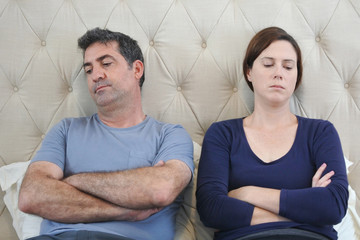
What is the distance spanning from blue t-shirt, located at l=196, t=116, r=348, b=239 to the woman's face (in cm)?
13

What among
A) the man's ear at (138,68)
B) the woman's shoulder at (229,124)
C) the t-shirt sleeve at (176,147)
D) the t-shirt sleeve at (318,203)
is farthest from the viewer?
the man's ear at (138,68)

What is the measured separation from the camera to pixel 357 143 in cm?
149

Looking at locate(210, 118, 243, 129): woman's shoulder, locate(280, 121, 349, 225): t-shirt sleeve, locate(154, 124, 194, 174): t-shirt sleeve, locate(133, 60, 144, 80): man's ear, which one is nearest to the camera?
locate(280, 121, 349, 225): t-shirt sleeve

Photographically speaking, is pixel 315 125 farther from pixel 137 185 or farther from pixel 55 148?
pixel 55 148

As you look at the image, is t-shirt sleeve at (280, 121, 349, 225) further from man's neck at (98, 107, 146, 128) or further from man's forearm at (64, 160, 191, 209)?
man's neck at (98, 107, 146, 128)

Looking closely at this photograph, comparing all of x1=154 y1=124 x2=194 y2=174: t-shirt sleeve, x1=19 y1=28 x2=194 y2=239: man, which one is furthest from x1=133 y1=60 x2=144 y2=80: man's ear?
x1=154 y1=124 x2=194 y2=174: t-shirt sleeve

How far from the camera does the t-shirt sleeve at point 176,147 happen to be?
1.24 metres

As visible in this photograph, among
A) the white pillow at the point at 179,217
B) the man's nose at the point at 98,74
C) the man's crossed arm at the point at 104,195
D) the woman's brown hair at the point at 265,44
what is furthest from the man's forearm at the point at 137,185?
the woman's brown hair at the point at 265,44

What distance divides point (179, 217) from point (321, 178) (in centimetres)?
51

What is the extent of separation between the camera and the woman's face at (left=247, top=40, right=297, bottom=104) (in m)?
1.30

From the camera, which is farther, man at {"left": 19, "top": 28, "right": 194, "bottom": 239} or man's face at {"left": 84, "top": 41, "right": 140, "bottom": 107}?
man's face at {"left": 84, "top": 41, "right": 140, "bottom": 107}

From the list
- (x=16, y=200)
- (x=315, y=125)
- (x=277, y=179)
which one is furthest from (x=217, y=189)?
(x=16, y=200)

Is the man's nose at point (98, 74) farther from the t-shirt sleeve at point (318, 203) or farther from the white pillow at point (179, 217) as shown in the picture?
the t-shirt sleeve at point (318, 203)

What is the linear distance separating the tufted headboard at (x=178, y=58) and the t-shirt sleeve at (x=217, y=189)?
0.25 m
